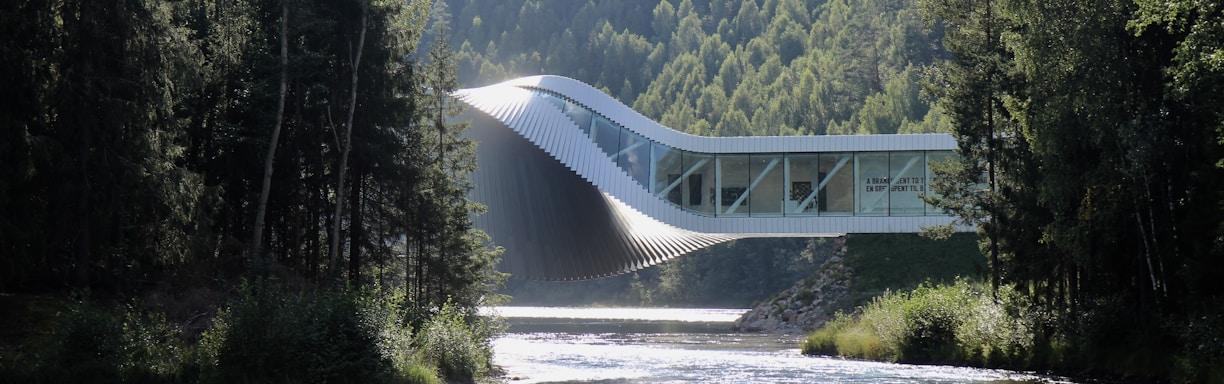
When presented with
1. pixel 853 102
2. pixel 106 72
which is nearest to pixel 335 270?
pixel 106 72

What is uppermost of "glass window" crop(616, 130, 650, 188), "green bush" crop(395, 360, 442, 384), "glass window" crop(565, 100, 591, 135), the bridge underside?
"glass window" crop(565, 100, 591, 135)

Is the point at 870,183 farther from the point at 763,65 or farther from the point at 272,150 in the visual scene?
the point at 763,65

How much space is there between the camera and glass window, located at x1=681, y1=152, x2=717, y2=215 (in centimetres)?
5188

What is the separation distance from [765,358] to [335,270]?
11090 mm

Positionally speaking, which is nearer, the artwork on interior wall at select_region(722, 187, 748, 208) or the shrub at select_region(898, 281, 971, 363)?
the shrub at select_region(898, 281, 971, 363)

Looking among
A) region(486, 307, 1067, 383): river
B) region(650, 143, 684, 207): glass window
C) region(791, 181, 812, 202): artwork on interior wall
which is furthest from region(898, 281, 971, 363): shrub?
region(650, 143, 684, 207): glass window

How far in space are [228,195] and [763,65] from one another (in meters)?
121

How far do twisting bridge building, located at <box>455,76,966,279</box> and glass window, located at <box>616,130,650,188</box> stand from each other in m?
0.05

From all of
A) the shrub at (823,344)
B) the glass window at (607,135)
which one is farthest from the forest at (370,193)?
the glass window at (607,135)

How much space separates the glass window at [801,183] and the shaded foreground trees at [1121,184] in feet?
63.1

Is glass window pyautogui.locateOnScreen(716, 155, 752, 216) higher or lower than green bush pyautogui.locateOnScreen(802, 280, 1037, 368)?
higher

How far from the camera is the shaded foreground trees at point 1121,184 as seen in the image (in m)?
25.4

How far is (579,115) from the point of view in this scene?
50.4m

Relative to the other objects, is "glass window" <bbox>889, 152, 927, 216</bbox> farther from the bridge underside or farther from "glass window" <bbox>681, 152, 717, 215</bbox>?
"glass window" <bbox>681, 152, 717, 215</bbox>
